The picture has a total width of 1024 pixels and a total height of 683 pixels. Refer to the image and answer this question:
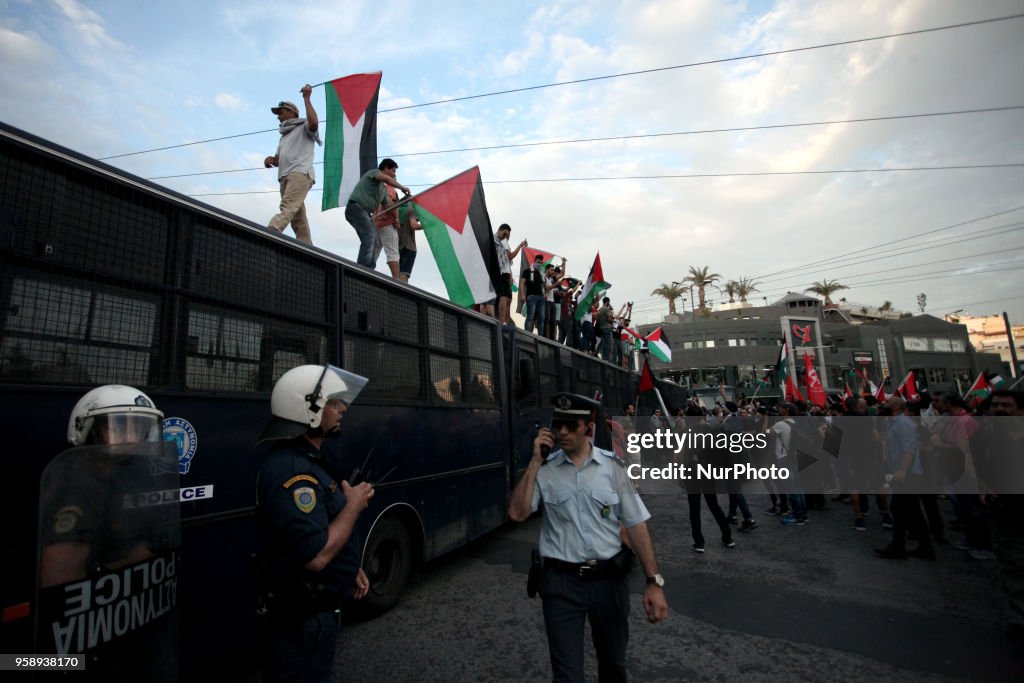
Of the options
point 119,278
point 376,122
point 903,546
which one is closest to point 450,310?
point 376,122

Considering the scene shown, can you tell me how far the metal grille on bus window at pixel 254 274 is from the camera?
321 cm

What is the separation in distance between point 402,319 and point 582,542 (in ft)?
10.0

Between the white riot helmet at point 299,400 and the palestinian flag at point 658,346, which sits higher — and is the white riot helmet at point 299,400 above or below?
below

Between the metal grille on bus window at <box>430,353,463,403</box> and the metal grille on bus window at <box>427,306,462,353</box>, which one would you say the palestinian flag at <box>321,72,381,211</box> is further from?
the metal grille on bus window at <box>430,353,463,403</box>

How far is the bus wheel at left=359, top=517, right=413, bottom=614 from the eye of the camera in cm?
451

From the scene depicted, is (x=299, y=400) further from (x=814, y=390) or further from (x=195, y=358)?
(x=814, y=390)

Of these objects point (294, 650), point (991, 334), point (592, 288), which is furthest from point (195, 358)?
point (991, 334)

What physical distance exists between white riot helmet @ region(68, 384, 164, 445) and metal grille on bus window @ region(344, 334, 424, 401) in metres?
2.11

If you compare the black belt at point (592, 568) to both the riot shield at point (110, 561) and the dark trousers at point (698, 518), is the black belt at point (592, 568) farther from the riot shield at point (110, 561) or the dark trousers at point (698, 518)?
the dark trousers at point (698, 518)

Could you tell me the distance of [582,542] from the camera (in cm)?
270

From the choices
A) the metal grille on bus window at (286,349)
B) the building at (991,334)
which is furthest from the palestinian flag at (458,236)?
the building at (991,334)

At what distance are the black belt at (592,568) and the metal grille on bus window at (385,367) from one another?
2.36 meters

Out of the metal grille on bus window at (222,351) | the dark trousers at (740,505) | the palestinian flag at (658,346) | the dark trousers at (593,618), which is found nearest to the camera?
the dark trousers at (593,618)

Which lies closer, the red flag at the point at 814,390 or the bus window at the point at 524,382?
the bus window at the point at 524,382
